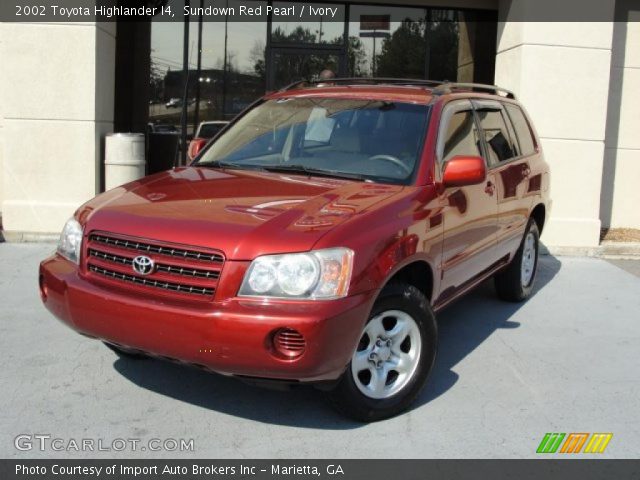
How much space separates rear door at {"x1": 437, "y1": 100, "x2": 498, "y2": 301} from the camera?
4559 mm

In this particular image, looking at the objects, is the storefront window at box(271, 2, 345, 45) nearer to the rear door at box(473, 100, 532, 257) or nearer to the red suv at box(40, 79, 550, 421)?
the rear door at box(473, 100, 532, 257)

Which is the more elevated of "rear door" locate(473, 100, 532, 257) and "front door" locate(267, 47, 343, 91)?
"front door" locate(267, 47, 343, 91)

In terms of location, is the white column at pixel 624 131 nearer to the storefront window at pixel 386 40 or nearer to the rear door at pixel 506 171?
the storefront window at pixel 386 40

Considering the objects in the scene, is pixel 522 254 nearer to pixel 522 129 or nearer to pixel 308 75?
pixel 522 129

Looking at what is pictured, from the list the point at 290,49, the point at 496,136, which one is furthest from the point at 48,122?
the point at 496,136

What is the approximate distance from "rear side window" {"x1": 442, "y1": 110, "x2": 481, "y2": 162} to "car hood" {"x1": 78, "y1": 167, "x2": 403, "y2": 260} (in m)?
0.72

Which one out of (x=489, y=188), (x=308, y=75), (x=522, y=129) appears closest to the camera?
(x=489, y=188)

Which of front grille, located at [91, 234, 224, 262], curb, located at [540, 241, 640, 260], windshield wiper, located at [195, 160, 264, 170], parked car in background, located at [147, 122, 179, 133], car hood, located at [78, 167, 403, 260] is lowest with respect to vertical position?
curb, located at [540, 241, 640, 260]

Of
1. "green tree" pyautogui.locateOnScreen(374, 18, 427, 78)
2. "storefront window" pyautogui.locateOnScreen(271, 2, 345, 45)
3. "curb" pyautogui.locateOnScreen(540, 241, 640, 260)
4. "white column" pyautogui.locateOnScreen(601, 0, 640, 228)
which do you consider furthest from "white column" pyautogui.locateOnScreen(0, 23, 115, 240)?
"white column" pyautogui.locateOnScreen(601, 0, 640, 228)

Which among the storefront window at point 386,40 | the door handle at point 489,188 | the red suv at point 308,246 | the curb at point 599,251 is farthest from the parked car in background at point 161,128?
the door handle at point 489,188

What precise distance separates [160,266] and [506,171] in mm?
3143

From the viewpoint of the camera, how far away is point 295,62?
36.8ft

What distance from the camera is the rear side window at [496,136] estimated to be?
5543 mm
